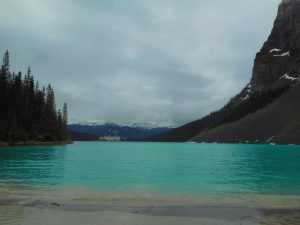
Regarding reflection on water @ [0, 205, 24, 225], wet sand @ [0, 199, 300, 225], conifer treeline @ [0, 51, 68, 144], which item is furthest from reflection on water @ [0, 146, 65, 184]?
conifer treeline @ [0, 51, 68, 144]

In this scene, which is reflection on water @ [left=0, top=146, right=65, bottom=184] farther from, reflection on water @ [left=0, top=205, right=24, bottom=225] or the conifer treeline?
the conifer treeline

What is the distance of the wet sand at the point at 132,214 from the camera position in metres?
20.5

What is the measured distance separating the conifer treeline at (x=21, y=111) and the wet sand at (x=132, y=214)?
122731mm

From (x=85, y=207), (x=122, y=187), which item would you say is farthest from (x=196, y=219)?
(x=122, y=187)

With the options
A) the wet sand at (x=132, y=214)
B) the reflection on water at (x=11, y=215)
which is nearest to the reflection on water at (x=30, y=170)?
the wet sand at (x=132, y=214)

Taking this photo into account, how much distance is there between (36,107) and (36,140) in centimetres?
1328

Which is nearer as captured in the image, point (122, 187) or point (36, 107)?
point (122, 187)

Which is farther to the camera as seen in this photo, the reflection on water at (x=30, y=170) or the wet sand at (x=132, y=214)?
the reflection on water at (x=30, y=170)

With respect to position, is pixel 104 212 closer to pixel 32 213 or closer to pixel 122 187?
pixel 32 213

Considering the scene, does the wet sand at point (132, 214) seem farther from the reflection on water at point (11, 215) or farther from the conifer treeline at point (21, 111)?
the conifer treeline at point (21, 111)

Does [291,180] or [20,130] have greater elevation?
[20,130]

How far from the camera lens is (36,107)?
174 meters

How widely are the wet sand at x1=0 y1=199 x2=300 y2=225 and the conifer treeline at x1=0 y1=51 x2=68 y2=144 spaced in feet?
403

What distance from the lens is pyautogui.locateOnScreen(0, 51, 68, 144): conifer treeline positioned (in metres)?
145
